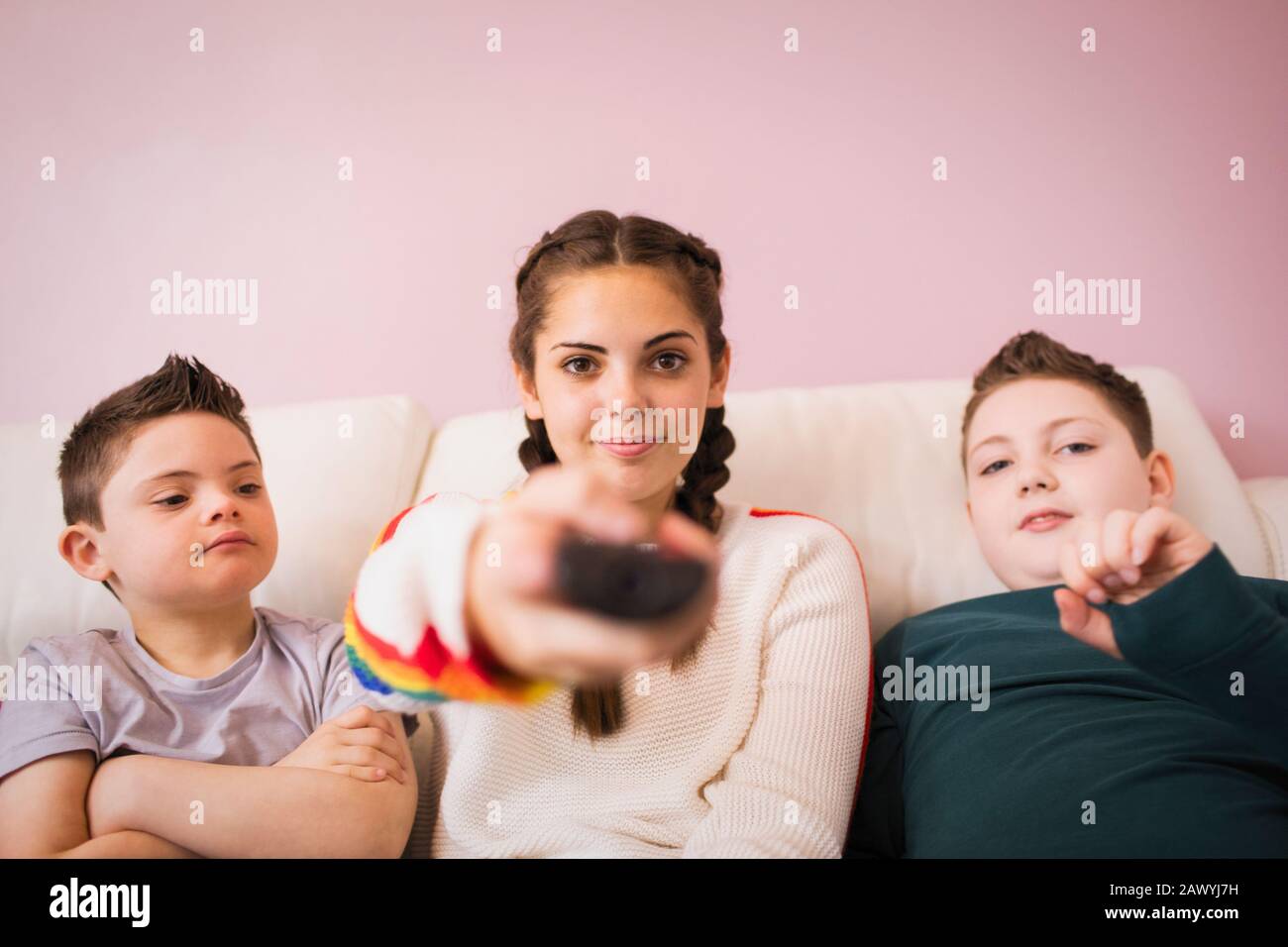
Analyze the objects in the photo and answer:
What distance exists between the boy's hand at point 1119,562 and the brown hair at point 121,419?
75cm

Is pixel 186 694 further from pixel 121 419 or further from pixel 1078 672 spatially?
pixel 1078 672

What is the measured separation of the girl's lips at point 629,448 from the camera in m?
0.76

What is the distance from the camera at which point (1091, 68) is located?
121 cm

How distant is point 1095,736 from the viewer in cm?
74

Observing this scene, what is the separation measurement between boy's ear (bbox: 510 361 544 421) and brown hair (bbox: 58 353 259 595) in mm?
276

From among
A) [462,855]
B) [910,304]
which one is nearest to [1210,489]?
[910,304]

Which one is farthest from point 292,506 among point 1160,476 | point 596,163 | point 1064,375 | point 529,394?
point 1160,476

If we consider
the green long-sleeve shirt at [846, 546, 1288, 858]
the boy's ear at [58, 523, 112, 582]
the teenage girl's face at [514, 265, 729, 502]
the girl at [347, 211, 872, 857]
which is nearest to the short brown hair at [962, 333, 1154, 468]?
the green long-sleeve shirt at [846, 546, 1288, 858]

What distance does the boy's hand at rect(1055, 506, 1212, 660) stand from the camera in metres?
0.59

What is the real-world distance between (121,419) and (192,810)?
0.38 metres

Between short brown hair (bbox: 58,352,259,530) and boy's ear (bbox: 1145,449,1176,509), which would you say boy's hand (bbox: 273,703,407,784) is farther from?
boy's ear (bbox: 1145,449,1176,509)

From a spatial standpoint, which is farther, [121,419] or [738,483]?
[738,483]

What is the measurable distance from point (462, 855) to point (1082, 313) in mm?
1153

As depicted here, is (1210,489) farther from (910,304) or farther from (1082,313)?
(910,304)
